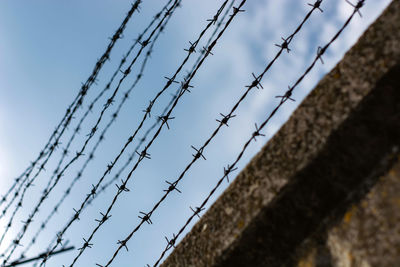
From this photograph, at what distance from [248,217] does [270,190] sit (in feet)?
0.45

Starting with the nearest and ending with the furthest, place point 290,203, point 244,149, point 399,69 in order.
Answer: point 399,69, point 290,203, point 244,149

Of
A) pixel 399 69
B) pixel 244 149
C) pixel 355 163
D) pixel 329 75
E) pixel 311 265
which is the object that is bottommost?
pixel 311 265

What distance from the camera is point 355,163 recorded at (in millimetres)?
1302

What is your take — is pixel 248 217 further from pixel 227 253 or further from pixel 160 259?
pixel 160 259

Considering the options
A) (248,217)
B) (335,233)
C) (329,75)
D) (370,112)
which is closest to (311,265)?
(335,233)

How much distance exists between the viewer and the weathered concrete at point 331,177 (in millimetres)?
1251

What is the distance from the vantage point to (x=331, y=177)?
133 cm

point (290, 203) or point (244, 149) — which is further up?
point (244, 149)

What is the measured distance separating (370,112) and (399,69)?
0.56 feet

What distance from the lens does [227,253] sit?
4.79 ft

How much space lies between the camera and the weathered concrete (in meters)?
1.25

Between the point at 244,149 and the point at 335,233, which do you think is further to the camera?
the point at 244,149

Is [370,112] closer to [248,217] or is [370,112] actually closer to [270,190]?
[270,190]

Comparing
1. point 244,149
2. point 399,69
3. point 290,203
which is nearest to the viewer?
point 399,69
